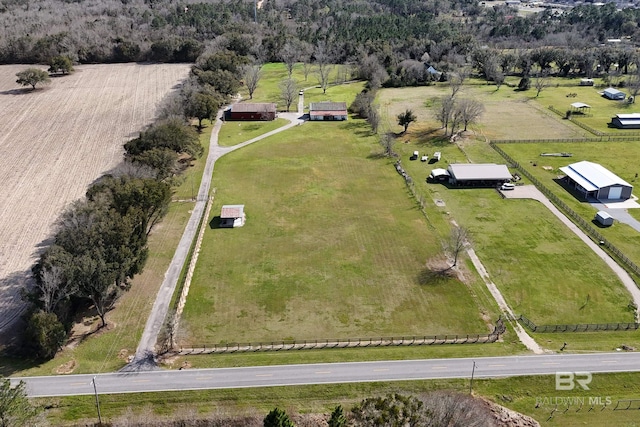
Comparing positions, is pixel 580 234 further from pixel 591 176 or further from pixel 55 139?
pixel 55 139

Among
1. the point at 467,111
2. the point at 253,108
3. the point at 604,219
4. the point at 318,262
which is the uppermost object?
the point at 467,111

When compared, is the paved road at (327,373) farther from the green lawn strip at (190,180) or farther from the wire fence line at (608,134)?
the wire fence line at (608,134)

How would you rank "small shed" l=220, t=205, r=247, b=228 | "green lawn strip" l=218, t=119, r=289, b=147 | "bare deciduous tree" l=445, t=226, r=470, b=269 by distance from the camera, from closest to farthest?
"bare deciduous tree" l=445, t=226, r=470, b=269 → "small shed" l=220, t=205, r=247, b=228 → "green lawn strip" l=218, t=119, r=289, b=147

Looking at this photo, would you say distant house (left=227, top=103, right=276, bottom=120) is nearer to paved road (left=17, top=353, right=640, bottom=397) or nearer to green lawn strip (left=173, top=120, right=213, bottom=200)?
green lawn strip (left=173, top=120, right=213, bottom=200)

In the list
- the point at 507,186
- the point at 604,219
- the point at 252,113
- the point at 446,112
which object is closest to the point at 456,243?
the point at 604,219

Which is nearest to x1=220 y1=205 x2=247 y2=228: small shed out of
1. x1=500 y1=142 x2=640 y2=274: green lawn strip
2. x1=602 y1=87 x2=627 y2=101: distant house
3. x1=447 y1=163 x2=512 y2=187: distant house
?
x1=447 y1=163 x2=512 y2=187: distant house

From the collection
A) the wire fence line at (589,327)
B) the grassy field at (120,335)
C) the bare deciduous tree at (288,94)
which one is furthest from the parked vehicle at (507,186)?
the bare deciduous tree at (288,94)
